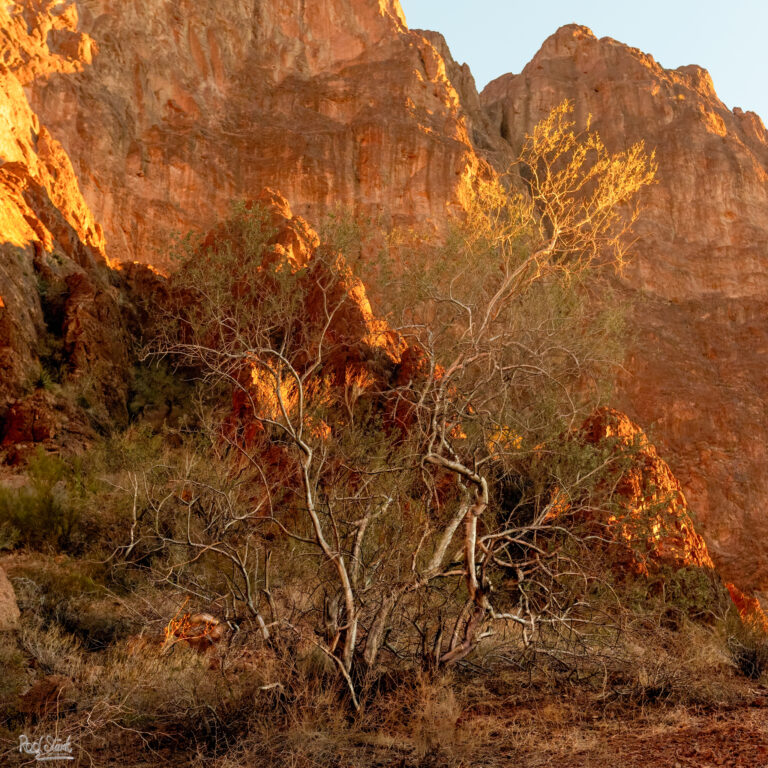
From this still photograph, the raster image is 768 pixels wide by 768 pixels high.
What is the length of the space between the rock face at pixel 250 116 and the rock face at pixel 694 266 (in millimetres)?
8490

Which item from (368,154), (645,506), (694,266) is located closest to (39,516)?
(645,506)

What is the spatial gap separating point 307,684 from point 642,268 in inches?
1067

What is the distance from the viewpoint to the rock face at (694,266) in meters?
22.3

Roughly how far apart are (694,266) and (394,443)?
22.6m

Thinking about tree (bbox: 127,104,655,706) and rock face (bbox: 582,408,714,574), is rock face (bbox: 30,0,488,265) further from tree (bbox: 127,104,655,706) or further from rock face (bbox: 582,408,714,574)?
rock face (bbox: 582,408,714,574)

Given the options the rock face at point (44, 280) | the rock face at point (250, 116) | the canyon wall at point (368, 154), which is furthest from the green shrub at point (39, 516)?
the rock face at point (250, 116)

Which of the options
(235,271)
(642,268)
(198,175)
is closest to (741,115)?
(642,268)

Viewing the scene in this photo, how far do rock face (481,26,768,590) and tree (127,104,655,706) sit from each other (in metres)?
5.52

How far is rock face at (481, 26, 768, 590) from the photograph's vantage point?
22.3 meters

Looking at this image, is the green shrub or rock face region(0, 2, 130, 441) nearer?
the green shrub

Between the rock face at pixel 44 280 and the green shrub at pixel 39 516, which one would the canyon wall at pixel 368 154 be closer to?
the rock face at pixel 44 280

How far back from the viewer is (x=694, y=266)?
96.3ft

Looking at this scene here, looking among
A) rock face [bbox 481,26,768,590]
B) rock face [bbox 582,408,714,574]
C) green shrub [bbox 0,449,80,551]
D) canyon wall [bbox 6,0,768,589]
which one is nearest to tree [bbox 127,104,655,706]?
rock face [bbox 582,408,714,574]

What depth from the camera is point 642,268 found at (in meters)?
28.5
